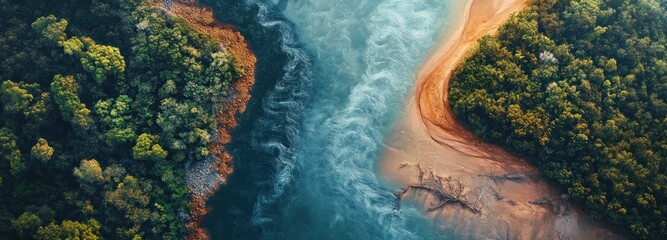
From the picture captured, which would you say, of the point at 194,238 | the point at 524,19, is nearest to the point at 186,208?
the point at 194,238

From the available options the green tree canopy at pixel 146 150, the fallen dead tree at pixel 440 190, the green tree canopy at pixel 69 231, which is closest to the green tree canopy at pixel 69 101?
the green tree canopy at pixel 146 150

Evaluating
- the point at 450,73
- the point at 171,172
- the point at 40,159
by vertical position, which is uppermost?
the point at 450,73

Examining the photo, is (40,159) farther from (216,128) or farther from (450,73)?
(450,73)

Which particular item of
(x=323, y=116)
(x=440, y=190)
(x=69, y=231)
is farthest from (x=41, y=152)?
(x=440, y=190)

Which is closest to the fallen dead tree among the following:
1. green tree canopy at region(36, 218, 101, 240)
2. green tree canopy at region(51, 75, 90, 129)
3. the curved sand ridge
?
the curved sand ridge

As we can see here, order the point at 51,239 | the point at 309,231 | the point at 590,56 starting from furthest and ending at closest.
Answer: the point at 309,231 < the point at 590,56 < the point at 51,239

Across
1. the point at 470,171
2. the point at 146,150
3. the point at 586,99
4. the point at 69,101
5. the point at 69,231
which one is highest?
the point at 586,99

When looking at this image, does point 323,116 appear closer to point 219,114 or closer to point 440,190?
point 219,114
